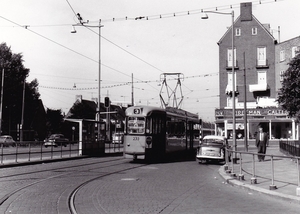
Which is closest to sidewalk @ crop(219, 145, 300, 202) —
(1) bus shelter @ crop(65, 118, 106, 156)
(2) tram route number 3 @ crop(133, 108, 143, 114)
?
(2) tram route number 3 @ crop(133, 108, 143, 114)

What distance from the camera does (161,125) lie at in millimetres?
23453

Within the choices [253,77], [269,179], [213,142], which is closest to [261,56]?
[253,77]

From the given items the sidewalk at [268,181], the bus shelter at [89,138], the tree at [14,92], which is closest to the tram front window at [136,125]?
the bus shelter at [89,138]

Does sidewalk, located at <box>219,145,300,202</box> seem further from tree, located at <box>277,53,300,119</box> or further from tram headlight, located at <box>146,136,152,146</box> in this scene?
tram headlight, located at <box>146,136,152,146</box>

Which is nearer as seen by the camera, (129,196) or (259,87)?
(129,196)

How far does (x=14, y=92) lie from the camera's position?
5675cm

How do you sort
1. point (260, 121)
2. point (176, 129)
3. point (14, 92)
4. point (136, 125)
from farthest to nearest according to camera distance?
point (14, 92) → point (260, 121) → point (176, 129) → point (136, 125)

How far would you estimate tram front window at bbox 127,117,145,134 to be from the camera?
2200 cm

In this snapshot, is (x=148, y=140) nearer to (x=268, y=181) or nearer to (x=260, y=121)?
(x=268, y=181)

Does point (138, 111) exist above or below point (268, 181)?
above

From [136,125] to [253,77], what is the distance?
36.3 m

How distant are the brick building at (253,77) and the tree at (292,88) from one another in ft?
121

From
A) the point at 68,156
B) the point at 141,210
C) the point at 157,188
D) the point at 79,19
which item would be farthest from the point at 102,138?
the point at 141,210

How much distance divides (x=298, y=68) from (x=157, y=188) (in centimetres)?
833
